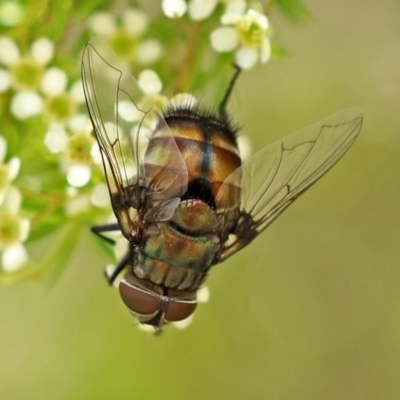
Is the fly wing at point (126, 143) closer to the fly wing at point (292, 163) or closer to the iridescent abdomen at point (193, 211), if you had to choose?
the iridescent abdomen at point (193, 211)

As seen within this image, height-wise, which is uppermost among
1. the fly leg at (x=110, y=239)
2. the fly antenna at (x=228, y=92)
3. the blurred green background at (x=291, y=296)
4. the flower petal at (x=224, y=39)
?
the flower petal at (x=224, y=39)

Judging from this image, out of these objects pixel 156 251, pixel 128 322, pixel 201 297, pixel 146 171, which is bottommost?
pixel 128 322

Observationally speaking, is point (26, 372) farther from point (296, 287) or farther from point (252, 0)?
point (252, 0)

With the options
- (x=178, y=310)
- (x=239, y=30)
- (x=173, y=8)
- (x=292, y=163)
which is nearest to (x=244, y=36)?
(x=239, y=30)

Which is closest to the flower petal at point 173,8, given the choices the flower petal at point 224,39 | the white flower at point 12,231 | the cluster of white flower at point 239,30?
the cluster of white flower at point 239,30

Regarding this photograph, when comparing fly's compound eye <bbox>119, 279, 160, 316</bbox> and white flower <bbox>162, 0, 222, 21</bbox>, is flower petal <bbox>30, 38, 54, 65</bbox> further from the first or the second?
fly's compound eye <bbox>119, 279, 160, 316</bbox>

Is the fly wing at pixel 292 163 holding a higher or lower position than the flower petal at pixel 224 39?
lower

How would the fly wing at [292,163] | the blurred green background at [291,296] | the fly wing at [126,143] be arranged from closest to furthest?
the fly wing at [126,143]
the fly wing at [292,163]
the blurred green background at [291,296]

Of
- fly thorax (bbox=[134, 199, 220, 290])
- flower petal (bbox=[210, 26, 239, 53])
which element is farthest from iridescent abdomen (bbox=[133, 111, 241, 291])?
flower petal (bbox=[210, 26, 239, 53])

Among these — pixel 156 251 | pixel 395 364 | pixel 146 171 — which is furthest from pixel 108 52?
pixel 395 364
